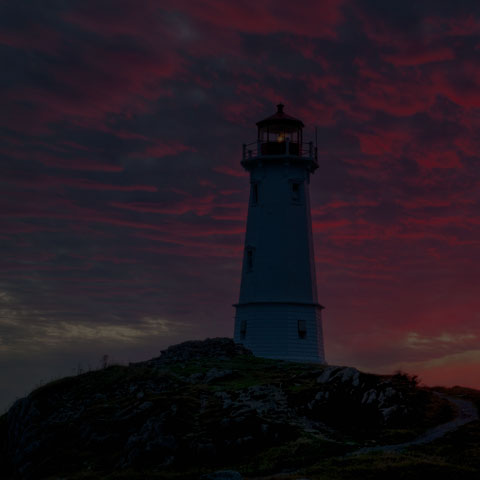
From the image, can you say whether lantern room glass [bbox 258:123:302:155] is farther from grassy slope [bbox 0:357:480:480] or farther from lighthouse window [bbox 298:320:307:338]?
grassy slope [bbox 0:357:480:480]

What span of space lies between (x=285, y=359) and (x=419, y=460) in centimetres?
2858

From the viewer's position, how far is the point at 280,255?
185 feet

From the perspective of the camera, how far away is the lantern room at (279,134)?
58469mm

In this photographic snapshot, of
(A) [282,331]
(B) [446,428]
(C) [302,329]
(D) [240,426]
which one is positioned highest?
(C) [302,329]

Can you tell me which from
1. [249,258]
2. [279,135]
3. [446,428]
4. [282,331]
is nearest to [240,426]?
[446,428]

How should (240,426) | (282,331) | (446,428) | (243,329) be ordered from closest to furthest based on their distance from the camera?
1. (240,426)
2. (446,428)
3. (282,331)
4. (243,329)

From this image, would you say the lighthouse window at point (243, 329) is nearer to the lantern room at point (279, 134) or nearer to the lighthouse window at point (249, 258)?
the lighthouse window at point (249, 258)

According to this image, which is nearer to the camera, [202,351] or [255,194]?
[202,351]

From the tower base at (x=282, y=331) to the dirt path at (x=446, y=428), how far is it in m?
16.3

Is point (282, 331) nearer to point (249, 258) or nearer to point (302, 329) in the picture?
point (302, 329)

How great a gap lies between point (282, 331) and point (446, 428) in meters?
23.2

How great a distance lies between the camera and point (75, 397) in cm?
4253

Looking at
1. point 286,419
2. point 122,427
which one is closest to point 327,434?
point 286,419

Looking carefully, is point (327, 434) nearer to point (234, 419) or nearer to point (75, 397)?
point (234, 419)
